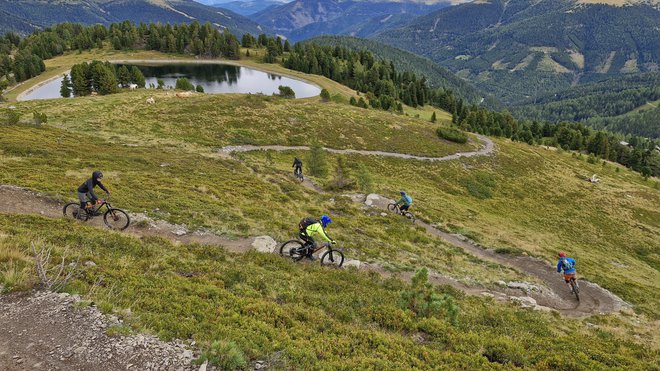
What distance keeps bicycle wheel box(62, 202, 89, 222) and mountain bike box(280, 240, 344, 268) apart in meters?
10.7

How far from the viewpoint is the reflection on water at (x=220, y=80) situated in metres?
124

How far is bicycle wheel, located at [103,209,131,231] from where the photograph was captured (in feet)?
61.1

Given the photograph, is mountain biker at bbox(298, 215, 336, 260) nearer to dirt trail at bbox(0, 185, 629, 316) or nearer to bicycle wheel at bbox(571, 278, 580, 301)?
dirt trail at bbox(0, 185, 629, 316)

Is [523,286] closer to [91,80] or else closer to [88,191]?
[88,191]

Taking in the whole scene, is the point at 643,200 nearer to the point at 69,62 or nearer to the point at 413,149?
the point at 413,149

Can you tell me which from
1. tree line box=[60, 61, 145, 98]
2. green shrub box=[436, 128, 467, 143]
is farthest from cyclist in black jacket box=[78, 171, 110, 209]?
tree line box=[60, 61, 145, 98]

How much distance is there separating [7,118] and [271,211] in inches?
1523

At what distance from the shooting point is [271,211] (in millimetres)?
26188

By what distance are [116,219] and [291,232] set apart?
9.84 metres

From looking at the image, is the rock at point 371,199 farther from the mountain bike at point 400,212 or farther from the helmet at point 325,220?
the helmet at point 325,220

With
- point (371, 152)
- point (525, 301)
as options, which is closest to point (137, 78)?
point (371, 152)

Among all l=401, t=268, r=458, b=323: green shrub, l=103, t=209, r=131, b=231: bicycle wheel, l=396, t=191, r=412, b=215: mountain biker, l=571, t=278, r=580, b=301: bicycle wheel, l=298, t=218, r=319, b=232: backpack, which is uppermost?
l=298, t=218, r=319, b=232: backpack

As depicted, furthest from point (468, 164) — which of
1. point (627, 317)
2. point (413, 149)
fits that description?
point (627, 317)

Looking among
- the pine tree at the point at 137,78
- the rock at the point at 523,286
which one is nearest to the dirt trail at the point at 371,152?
the rock at the point at 523,286
